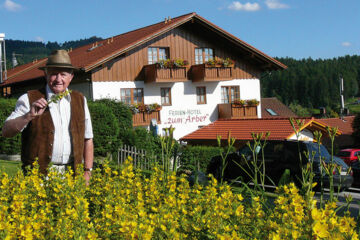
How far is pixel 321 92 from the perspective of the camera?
422 feet

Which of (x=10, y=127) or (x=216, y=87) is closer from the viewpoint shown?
(x=10, y=127)

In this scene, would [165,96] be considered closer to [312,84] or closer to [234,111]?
[234,111]

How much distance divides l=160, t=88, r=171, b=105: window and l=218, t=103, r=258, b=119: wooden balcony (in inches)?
144

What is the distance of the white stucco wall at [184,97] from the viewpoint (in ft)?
86.2

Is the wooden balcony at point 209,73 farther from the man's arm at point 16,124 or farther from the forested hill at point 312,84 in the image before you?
the forested hill at point 312,84

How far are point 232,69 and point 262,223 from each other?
28.7 meters

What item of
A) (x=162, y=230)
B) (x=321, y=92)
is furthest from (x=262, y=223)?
(x=321, y=92)

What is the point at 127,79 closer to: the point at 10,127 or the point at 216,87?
the point at 216,87

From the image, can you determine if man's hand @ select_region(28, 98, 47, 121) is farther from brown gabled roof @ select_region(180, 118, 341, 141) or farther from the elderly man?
brown gabled roof @ select_region(180, 118, 341, 141)

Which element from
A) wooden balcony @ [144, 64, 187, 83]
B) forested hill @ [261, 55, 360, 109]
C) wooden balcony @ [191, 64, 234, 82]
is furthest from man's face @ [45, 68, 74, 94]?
forested hill @ [261, 55, 360, 109]

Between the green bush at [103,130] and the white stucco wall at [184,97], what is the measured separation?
4484 millimetres

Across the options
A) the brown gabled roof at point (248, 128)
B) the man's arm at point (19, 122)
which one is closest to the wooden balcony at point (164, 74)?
the brown gabled roof at point (248, 128)

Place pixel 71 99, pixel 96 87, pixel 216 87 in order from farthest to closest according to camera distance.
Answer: pixel 216 87 < pixel 96 87 < pixel 71 99

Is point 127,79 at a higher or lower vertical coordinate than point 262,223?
A: higher
